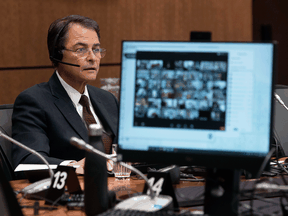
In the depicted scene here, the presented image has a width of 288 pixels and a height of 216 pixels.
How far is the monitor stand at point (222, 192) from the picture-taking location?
887 millimetres

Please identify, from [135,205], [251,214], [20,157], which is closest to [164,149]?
[135,205]

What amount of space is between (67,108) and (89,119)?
0.41 feet

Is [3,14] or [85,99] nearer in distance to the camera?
[85,99]

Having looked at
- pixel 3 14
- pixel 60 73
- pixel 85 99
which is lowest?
pixel 85 99

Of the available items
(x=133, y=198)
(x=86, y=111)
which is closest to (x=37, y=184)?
(x=133, y=198)

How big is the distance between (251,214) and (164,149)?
0.27 m

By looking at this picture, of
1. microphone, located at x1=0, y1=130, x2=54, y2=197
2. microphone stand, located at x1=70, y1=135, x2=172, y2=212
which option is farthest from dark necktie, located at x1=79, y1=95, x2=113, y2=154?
microphone stand, located at x1=70, y1=135, x2=172, y2=212

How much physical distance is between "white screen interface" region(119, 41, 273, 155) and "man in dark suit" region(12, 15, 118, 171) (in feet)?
2.37

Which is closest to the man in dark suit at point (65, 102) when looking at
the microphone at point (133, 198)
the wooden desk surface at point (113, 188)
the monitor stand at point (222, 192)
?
the wooden desk surface at point (113, 188)

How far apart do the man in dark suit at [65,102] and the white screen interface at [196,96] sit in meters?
0.72

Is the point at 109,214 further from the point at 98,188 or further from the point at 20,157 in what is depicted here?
the point at 20,157

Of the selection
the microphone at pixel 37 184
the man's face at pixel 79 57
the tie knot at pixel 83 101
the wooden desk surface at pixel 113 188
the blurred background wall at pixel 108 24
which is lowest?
the wooden desk surface at pixel 113 188

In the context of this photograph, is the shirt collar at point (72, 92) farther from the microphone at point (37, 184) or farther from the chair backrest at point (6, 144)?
the microphone at point (37, 184)

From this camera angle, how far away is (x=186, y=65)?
92cm
